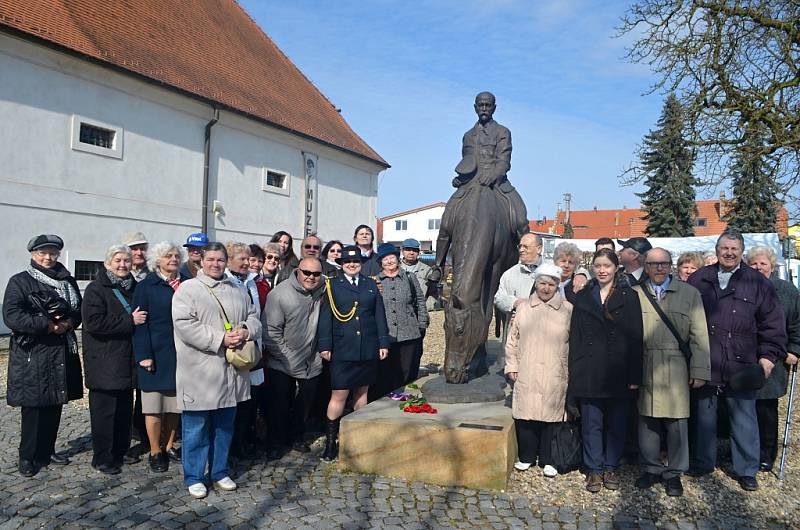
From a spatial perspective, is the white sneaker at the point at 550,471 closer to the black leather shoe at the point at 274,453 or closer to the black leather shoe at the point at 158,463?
the black leather shoe at the point at 274,453

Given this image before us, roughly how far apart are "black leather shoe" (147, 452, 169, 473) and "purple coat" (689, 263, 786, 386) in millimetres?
4238

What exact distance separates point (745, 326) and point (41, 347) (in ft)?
17.5

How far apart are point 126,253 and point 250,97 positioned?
51.3 ft

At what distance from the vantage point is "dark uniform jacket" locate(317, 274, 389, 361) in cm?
519

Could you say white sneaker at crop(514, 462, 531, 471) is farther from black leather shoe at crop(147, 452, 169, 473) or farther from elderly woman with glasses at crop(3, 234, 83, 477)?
elderly woman with glasses at crop(3, 234, 83, 477)

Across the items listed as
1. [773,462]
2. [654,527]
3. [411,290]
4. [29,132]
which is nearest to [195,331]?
[411,290]

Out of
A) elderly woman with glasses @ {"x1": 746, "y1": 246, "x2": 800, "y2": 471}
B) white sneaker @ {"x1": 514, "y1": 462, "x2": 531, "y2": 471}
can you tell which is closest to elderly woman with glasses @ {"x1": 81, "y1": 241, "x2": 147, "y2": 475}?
white sneaker @ {"x1": 514, "y1": 462, "x2": 531, "y2": 471}

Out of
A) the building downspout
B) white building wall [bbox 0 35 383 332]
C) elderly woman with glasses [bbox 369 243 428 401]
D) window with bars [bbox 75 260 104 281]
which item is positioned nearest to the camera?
elderly woman with glasses [bbox 369 243 428 401]

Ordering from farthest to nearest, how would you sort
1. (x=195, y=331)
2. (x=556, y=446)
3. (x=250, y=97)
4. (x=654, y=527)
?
(x=250, y=97) → (x=556, y=446) → (x=195, y=331) → (x=654, y=527)

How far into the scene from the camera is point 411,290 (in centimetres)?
630

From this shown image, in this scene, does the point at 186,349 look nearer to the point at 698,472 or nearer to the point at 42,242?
the point at 42,242

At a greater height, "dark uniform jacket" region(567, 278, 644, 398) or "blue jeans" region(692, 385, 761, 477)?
"dark uniform jacket" region(567, 278, 644, 398)

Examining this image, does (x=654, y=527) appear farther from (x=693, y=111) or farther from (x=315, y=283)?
(x=693, y=111)

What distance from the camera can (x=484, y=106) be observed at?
6.30m
